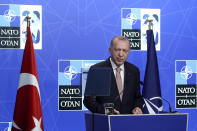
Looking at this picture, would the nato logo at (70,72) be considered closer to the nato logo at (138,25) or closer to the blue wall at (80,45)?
the blue wall at (80,45)

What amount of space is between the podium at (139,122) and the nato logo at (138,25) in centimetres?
210

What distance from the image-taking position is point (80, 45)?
17.6 feet

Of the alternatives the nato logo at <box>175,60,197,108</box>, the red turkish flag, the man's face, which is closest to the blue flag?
the nato logo at <box>175,60,197,108</box>

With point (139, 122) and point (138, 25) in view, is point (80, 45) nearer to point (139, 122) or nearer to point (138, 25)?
point (138, 25)

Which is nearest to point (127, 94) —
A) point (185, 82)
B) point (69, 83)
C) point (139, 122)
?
point (139, 122)

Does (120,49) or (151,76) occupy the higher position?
(120,49)

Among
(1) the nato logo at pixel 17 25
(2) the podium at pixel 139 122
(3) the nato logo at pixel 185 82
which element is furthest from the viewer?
(3) the nato logo at pixel 185 82

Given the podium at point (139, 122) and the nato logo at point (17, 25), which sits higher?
the nato logo at point (17, 25)

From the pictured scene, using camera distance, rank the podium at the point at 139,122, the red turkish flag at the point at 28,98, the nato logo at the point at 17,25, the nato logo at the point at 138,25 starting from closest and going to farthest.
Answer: the podium at the point at 139,122 < the red turkish flag at the point at 28,98 < the nato logo at the point at 17,25 < the nato logo at the point at 138,25

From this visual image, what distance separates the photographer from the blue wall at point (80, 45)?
5148 millimetres

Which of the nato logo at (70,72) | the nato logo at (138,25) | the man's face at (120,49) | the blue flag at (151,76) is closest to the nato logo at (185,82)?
the nato logo at (138,25)

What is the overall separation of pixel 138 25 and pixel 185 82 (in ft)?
3.28

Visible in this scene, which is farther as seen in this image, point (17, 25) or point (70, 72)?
point (70, 72)

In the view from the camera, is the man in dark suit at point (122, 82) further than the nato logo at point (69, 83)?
No
